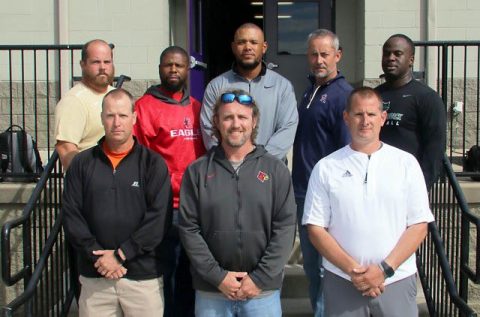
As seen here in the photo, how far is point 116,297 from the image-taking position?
3.31m

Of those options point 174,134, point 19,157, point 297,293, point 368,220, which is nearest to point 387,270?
point 368,220

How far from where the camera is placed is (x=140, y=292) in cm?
331

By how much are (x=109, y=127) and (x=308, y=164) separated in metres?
1.27

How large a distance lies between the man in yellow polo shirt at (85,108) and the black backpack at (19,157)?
156 cm

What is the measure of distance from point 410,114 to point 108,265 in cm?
200

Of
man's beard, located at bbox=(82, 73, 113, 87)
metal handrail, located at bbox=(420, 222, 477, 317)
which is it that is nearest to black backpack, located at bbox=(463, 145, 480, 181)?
metal handrail, located at bbox=(420, 222, 477, 317)

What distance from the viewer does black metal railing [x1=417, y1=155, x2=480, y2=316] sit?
3766 mm

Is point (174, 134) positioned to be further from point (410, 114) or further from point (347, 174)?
point (410, 114)

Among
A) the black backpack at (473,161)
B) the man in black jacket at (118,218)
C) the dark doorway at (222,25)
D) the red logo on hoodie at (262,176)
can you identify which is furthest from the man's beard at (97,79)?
the dark doorway at (222,25)

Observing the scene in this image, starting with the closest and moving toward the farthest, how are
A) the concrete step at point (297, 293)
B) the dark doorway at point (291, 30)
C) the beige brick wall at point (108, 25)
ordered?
the concrete step at point (297, 293) → the beige brick wall at point (108, 25) → the dark doorway at point (291, 30)

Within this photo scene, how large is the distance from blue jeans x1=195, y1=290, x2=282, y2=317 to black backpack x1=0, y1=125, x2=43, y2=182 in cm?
265

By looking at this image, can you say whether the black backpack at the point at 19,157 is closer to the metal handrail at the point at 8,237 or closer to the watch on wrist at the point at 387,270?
the metal handrail at the point at 8,237

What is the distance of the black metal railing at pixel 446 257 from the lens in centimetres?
377

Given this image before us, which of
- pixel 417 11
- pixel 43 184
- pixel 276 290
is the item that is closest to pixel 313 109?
pixel 276 290
